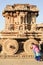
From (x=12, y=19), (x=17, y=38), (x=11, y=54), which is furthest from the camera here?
(x=12, y=19)

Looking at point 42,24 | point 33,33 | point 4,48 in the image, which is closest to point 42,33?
point 33,33

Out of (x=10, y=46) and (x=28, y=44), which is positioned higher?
(x=28, y=44)

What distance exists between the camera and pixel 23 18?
126ft

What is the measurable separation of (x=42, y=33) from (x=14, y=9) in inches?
476

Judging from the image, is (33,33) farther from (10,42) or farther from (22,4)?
(22,4)

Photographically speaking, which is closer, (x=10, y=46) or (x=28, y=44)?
(x=28, y=44)

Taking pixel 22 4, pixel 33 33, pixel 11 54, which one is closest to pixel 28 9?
pixel 22 4

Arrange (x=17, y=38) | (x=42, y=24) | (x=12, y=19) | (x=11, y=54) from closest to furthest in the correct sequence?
(x=11, y=54) → (x=17, y=38) → (x=42, y=24) → (x=12, y=19)

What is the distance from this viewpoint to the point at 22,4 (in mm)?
38875

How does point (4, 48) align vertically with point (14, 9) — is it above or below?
below

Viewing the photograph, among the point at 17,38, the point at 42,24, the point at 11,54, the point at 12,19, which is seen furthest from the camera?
the point at 12,19

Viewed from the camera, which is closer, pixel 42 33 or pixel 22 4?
pixel 42 33

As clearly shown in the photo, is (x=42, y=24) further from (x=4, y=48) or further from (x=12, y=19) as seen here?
(x=4, y=48)

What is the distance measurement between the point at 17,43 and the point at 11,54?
1.57 m
